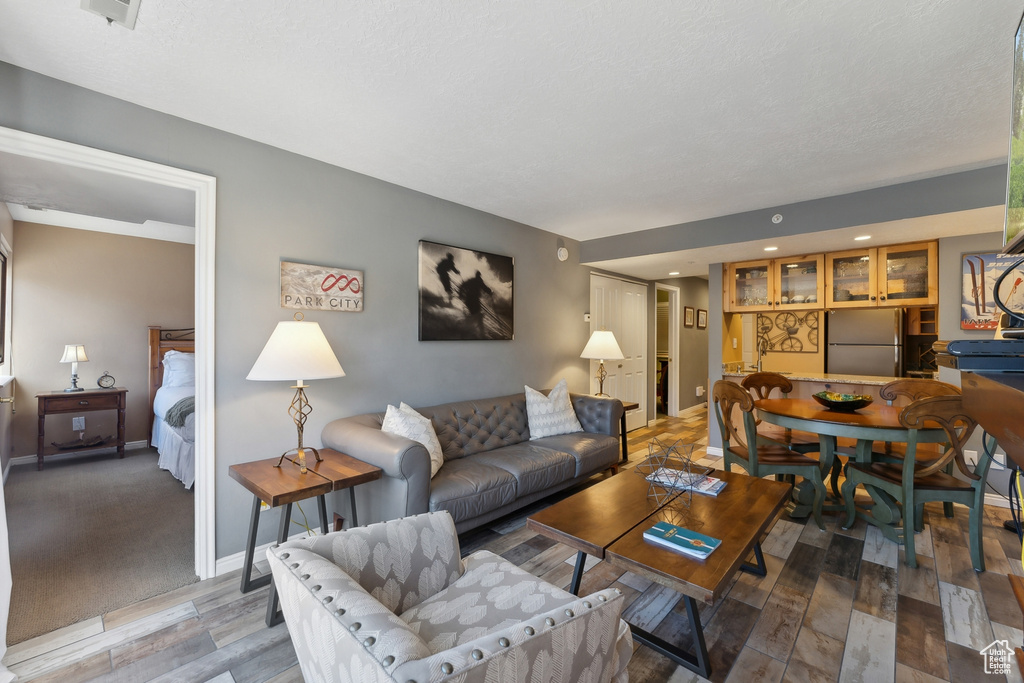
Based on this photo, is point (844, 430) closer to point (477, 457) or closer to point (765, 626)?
point (765, 626)

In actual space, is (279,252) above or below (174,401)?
above

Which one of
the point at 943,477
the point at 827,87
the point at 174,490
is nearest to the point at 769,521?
the point at 943,477

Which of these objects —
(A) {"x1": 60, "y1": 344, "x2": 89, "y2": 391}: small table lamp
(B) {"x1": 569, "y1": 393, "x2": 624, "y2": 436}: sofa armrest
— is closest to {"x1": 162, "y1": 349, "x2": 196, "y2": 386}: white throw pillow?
(A) {"x1": 60, "y1": 344, "x2": 89, "y2": 391}: small table lamp

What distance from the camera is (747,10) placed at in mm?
1528

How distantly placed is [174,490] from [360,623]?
378 cm

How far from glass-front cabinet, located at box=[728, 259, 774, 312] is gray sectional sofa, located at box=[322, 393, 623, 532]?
2027 mm

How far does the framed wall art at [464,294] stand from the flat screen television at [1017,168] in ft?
10.1

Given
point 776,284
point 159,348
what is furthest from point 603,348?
point 159,348

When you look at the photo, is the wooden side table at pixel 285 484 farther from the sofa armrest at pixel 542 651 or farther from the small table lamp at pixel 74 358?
the small table lamp at pixel 74 358

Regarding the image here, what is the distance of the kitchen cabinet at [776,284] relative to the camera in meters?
4.40

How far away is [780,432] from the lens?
385cm

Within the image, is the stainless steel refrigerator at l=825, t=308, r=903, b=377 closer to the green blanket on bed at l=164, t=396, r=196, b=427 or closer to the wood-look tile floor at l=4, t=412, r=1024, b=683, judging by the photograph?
the wood-look tile floor at l=4, t=412, r=1024, b=683

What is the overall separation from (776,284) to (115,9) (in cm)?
521

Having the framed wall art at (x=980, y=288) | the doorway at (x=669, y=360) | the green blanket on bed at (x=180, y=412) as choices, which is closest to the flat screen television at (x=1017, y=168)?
the framed wall art at (x=980, y=288)
